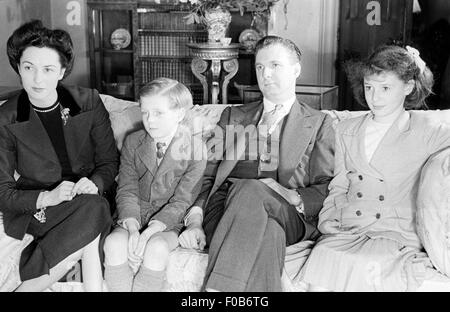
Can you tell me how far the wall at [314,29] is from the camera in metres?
5.82

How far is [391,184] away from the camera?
2.27 metres

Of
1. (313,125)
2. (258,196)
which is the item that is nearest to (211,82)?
(313,125)

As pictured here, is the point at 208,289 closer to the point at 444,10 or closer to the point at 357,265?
the point at 357,265

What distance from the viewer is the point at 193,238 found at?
225 centimetres

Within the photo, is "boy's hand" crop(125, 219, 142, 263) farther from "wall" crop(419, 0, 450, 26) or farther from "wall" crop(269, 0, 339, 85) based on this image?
"wall" crop(269, 0, 339, 85)

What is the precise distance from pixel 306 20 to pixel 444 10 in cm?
146

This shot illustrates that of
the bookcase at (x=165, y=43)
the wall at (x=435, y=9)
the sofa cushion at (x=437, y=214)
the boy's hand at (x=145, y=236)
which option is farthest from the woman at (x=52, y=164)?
the bookcase at (x=165, y=43)

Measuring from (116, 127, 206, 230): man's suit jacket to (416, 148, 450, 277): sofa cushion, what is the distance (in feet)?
2.77

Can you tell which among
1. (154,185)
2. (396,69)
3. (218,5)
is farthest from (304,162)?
(218,5)

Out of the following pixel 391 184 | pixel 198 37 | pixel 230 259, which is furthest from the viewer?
pixel 198 37

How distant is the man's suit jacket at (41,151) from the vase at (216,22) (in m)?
2.25

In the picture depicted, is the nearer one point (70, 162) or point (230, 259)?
point (230, 259)

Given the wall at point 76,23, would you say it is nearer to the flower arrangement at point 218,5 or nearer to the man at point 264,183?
the flower arrangement at point 218,5

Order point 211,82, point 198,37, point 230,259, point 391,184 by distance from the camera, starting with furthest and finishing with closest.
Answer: point 198,37
point 211,82
point 391,184
point 230,259
